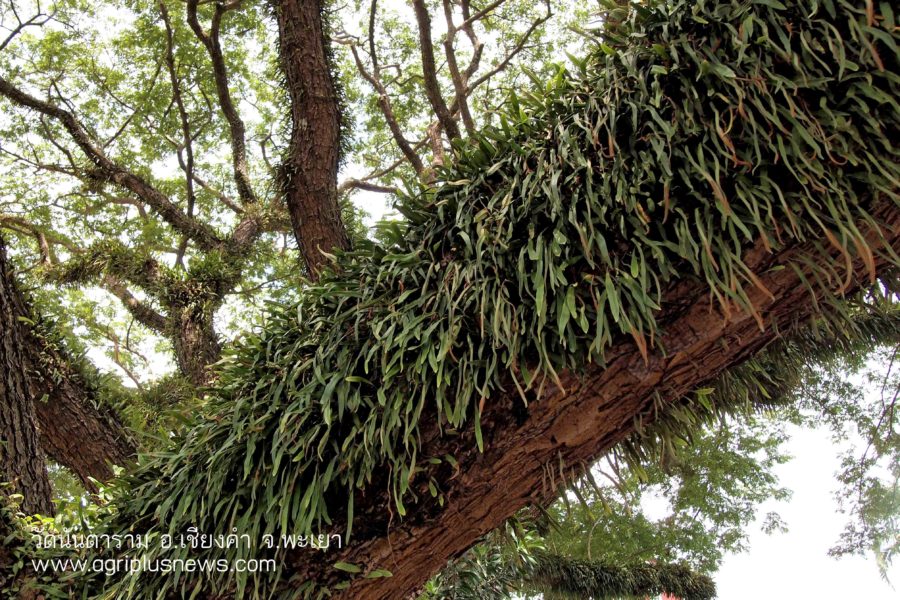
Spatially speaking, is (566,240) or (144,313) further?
(144,313)

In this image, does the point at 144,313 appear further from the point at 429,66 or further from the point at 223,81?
the point at 429,66

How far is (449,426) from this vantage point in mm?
2035

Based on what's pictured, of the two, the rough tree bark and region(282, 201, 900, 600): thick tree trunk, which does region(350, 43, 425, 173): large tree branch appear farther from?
region(282, 201, 900, 600): thick tree trunk

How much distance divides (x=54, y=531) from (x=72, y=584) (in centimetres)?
24

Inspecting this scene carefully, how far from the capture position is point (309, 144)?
11.9 feet

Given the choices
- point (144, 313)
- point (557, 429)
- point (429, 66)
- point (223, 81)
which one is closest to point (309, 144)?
point (429, 66)

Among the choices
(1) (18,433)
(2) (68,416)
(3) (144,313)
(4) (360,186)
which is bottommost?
(1) (18,433)

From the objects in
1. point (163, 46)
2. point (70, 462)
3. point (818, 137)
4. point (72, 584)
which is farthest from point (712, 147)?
point (163, 46)

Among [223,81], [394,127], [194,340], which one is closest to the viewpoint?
[194,340]

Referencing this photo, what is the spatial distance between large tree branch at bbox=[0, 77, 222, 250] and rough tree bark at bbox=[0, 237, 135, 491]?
8.50ft

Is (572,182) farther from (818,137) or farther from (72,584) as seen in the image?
(72,584)

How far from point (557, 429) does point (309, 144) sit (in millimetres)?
2368

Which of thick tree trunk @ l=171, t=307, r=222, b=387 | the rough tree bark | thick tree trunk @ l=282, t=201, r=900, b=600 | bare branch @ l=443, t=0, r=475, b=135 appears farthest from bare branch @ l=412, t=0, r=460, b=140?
thick tree trunk @ l=282, t=201, r=900, b=600

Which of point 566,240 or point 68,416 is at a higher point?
point 68,416
